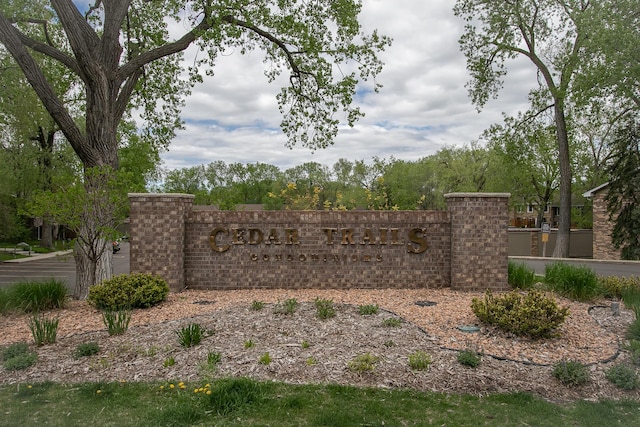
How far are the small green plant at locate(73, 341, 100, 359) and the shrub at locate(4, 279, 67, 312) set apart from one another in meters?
3.41

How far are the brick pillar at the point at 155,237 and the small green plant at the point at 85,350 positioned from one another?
12.7 feet

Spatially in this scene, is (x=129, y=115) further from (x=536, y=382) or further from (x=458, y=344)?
(x=536, y=382)

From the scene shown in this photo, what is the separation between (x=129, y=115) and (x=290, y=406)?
569 inches

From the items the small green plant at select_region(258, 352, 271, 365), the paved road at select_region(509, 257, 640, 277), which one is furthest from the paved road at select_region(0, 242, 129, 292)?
the paved road at select_region(509, 257, 640, 277)

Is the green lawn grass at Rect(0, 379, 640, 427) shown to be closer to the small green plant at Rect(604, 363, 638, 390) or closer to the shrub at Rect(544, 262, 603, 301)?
the small green plant at Rect(604, 363, 638, 390)

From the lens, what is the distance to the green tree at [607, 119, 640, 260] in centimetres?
2050

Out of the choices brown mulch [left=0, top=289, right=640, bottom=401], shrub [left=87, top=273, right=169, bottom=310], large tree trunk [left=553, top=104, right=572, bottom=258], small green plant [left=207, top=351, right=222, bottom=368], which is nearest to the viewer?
brown mulch [left=0, top=289, right=640, bottom=401]

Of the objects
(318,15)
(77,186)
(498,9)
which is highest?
(498,9)

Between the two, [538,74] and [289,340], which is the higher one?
[538,74]

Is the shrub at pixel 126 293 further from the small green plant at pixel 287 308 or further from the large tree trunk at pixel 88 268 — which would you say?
the small green plant at pixel 287 308

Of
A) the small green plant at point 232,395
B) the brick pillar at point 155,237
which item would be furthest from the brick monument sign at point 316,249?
the small green plant at point 232,395

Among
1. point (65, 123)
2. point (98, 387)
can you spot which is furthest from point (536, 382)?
point (65, 123)

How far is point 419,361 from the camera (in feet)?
17.6

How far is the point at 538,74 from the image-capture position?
2467 centimetres
